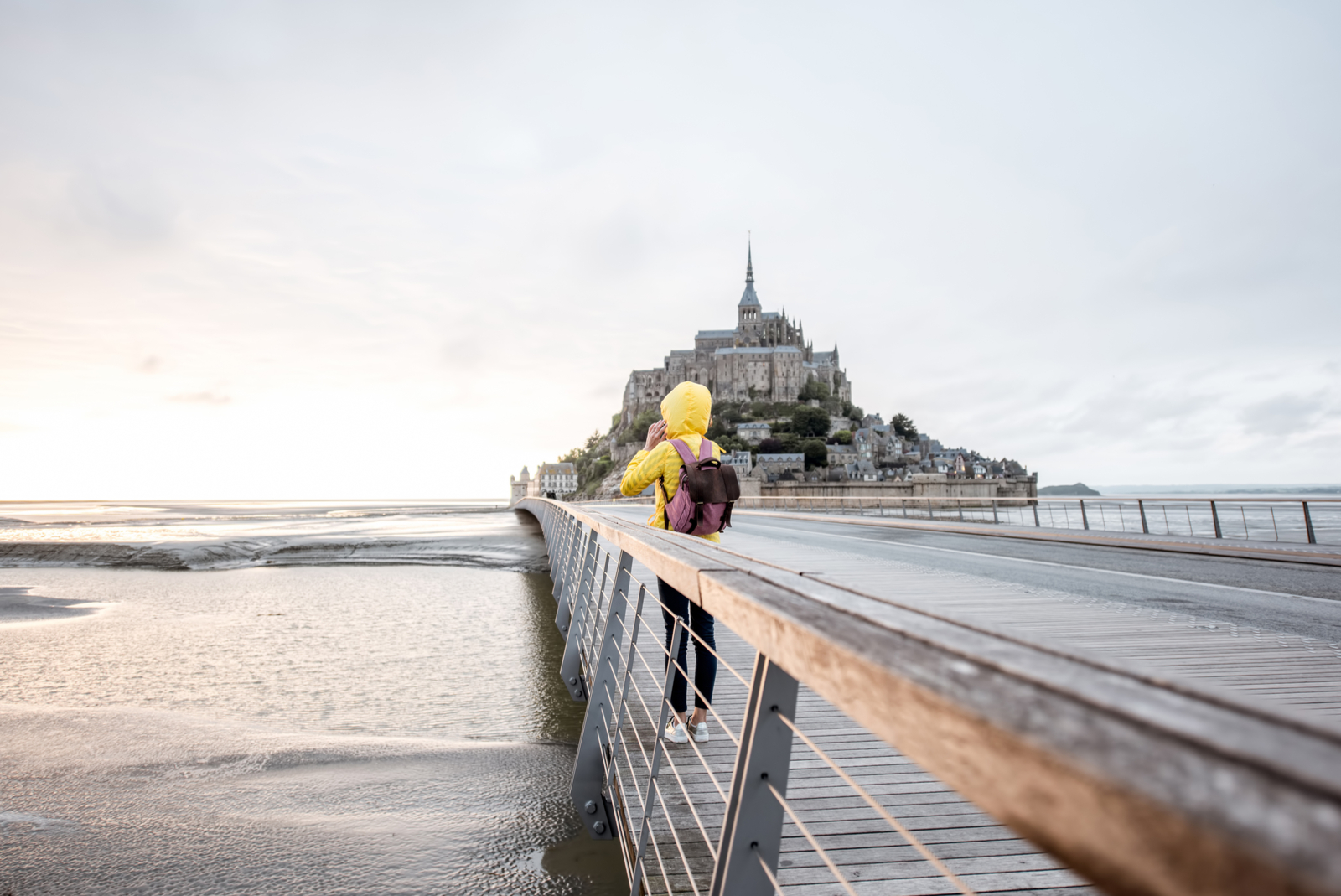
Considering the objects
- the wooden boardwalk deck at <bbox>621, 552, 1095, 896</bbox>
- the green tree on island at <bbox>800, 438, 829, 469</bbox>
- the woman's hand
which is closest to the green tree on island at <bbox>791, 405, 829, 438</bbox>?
the green tree on island at <bbox>800, 438, 829, 469</bbox>

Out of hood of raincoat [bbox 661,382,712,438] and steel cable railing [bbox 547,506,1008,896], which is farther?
hood of raincoat [bbox 661,382,712,438]

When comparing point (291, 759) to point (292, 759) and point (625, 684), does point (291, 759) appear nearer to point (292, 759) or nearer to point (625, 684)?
point (292, 759)

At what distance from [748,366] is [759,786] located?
10807cm

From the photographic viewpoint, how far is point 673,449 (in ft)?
14.2

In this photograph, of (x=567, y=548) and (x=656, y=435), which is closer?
(x=656, y=435)

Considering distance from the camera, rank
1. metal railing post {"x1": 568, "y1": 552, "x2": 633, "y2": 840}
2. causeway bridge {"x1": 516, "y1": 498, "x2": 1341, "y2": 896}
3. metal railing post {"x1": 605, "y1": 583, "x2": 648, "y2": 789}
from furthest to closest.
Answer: metal railing post {"x1": 568, "y1": 552, "x2": 633, "y2": 840} < metal railing post {"x1": 605, "y1": 583, "x2": 648, "y2": 789} < causeway bridge {"x1": 516, "y1": 498, "x2": 1341, "y2": 896}

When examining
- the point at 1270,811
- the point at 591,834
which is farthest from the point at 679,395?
the point at 1270,811

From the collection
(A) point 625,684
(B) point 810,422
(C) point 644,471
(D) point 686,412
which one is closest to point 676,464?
(C) point 644,471

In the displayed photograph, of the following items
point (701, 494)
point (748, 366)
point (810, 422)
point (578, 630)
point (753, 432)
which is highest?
point (748, 366)

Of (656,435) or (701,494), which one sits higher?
(656,435)

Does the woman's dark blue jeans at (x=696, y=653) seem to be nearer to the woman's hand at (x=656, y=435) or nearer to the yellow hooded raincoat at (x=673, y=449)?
the yellow hooded raincoat at (x=673, y=449)

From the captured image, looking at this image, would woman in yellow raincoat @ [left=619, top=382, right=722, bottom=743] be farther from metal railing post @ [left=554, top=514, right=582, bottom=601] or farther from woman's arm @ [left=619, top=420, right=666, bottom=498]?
metal railing post @ [left=554, top=514, right=582, bottom=601]

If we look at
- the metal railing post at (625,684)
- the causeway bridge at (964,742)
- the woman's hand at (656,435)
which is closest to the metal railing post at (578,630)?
the causeway bridge at (964,742)

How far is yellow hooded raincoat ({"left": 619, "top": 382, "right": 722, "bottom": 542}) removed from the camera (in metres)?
4.35
